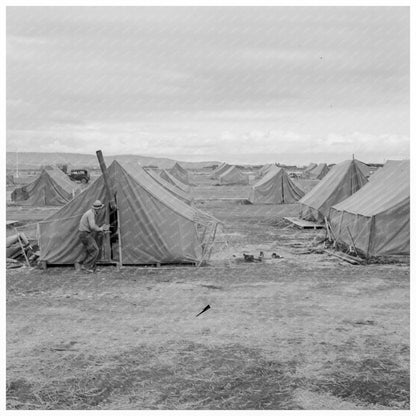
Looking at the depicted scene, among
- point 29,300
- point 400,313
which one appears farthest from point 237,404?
point 29,300

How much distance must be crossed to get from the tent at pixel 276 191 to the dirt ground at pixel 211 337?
21.7 metres

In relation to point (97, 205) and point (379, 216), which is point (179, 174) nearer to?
point (379, 216)

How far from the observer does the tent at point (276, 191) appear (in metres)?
36.5

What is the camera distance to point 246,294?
11.6m

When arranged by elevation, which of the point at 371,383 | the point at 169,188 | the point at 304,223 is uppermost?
the point at 169,188

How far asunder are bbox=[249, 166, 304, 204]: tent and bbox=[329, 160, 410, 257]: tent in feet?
58.5

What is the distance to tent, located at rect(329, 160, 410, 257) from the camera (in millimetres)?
15414

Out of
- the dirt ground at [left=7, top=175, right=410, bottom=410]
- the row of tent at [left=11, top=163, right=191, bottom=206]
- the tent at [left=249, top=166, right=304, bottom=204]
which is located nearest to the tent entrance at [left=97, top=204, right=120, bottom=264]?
the dirt ground at [left=7, top=175, right=410, bottom=410]

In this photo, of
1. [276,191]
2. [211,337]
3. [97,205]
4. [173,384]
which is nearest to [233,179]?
[276,191]

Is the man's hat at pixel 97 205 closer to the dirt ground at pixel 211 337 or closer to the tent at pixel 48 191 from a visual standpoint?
the dirt ground at pixel 211 337

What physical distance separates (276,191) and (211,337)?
28.5 meters

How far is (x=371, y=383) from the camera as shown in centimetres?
689

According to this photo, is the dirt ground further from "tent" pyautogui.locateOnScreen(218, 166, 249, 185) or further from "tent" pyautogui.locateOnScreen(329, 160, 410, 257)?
"tent" pyautogui.locateOnScreen(218, 166, 249, 185)

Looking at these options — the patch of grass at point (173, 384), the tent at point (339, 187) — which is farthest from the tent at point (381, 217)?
the patch of grass at point (173, 384)
